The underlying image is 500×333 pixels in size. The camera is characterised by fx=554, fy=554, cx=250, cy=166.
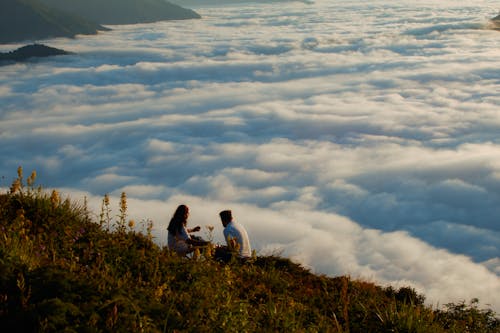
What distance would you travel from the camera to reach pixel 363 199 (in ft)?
531

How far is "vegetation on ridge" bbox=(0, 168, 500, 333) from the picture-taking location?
420 cm

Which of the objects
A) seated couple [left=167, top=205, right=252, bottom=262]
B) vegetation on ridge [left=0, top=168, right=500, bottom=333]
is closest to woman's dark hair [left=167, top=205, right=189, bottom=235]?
seated couple [left=167, top=205, right=252, bottom=262]

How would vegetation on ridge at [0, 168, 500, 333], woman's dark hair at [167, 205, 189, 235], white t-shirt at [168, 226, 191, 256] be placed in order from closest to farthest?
vegetation on ridge at [0, 168, 500, 333], white t-shirt at [168, 226, 191, 256], woman's dark hair at [167, 205, 189, 235]

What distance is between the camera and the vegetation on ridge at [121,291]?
13.8 ft

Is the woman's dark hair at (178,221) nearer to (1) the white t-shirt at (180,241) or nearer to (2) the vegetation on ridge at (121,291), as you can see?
(1) the white t-shirt at (180,241)

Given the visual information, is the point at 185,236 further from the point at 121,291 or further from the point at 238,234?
the point at 121,291

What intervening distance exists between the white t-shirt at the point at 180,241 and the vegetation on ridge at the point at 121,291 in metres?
0.78

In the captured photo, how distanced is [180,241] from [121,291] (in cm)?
439

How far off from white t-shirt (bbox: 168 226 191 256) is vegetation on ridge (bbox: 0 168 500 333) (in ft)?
2.56

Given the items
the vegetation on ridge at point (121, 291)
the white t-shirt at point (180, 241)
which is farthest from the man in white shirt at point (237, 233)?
the vegetation on ridge at point (121, 291)

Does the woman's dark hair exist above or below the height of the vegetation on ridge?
above

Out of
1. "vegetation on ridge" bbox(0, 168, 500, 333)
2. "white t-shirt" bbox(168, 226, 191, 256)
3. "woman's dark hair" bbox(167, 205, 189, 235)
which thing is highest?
"woman's dark hair" bbox(167, 205, 189, 235)

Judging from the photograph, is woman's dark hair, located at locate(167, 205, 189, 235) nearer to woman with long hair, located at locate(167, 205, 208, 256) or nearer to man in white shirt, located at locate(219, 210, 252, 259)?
woman with long hair, located at locate(167, 205, 208, 256)

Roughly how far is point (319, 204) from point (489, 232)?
43.7 m
